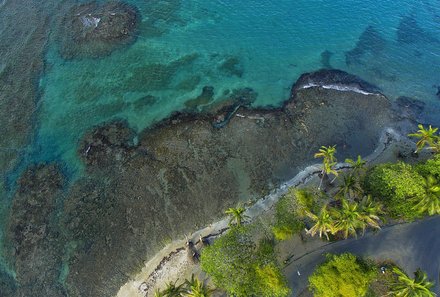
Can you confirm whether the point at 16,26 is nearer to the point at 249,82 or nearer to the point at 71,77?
the point at 71,77

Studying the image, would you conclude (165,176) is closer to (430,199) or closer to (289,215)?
(289,215)

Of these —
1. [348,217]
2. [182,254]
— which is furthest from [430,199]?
[182,254]

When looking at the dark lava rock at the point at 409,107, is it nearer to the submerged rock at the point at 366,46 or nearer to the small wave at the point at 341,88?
the small wave at the point at 341,88

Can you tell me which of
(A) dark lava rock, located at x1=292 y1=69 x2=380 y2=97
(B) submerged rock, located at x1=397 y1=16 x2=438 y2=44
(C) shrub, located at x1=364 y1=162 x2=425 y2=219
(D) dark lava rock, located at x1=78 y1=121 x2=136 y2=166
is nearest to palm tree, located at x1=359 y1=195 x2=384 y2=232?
(C) shrub, located at x1=364 y1=162 x2=425 y2=219

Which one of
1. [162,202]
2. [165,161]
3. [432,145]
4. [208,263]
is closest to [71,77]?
[165,161]

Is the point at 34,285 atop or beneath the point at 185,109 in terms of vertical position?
beneath
